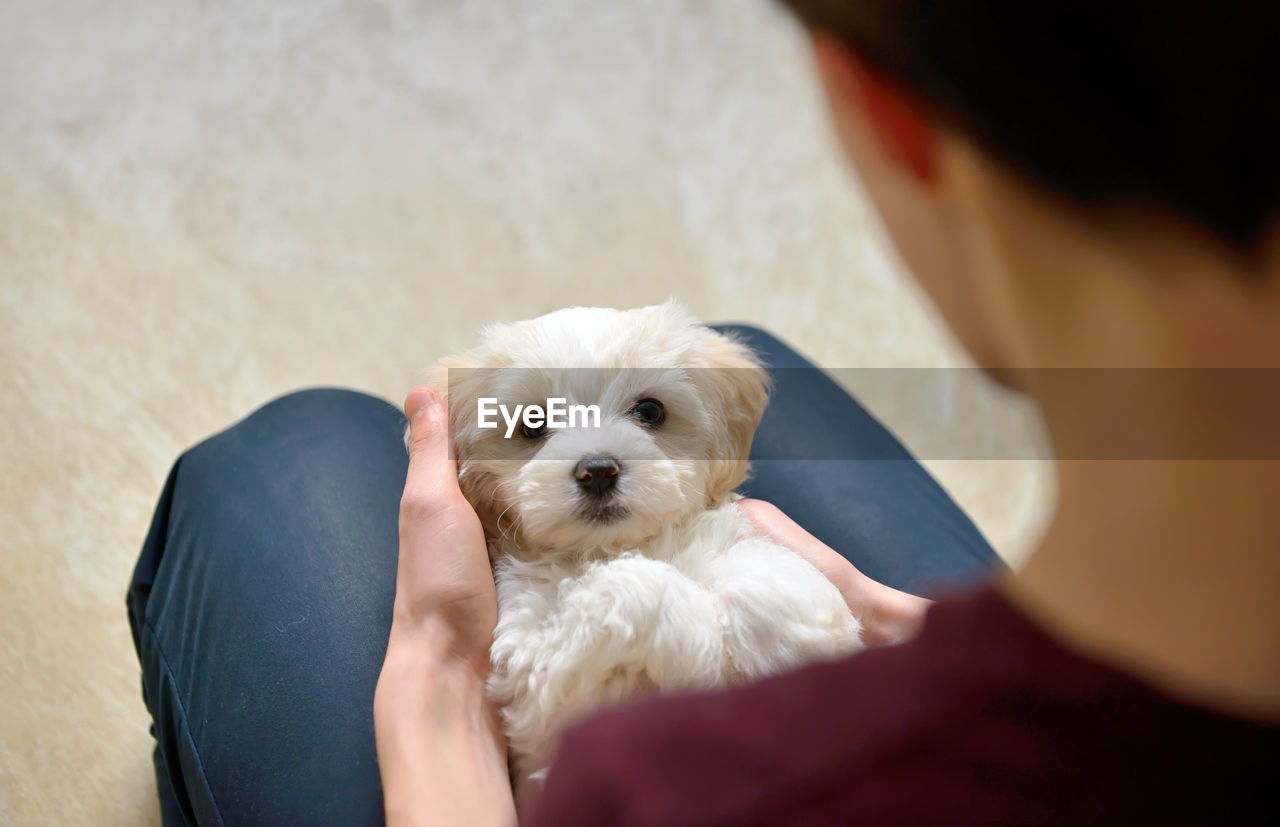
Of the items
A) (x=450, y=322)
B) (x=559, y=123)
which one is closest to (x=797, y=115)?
(x=559, y=123)

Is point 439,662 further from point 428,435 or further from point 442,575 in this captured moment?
point 428,435

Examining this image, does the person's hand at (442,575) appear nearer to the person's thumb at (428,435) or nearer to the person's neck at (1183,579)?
the person's thumb at (428,435)

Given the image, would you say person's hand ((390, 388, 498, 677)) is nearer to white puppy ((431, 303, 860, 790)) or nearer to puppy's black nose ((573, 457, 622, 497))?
white puppy ((431, 303, 860, 790))

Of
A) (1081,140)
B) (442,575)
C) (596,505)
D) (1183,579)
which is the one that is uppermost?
(1081,140)

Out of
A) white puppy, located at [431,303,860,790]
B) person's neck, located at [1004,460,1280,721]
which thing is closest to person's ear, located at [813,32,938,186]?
person's neck, located at [1004,460,1280,721]

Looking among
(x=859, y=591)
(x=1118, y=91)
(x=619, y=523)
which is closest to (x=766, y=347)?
(x=859, y=591)

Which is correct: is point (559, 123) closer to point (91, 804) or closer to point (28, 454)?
point (28, 454)
